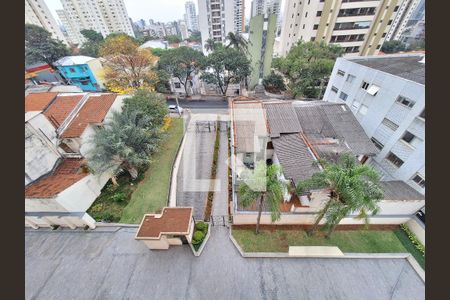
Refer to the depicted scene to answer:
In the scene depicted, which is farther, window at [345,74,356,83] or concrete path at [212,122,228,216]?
window at [345,74,356,83]

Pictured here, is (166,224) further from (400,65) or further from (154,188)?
(400,65)

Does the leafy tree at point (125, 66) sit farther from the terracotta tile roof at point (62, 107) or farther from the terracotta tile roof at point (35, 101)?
the terracotta tile roof at point (35, 101)

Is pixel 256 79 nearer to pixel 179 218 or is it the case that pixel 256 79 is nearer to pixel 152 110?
pixel 152 110

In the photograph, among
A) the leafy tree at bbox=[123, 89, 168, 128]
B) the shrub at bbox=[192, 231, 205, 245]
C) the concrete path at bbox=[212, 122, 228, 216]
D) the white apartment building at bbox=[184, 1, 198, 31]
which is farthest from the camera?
the white apartment building at bbox=[184, 1, 198, 31]

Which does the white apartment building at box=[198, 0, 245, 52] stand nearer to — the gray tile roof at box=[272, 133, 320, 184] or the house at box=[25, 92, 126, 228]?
the house at box=[25, 92, 126, 228]

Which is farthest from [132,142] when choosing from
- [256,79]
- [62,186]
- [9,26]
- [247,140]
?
[256,79]

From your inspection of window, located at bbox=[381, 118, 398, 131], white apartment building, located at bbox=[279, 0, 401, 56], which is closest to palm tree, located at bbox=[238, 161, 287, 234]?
window, located at bbox=[381, 118, 398, 131]

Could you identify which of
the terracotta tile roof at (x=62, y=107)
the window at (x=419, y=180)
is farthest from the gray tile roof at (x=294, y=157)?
the terracotta tile roof at (x=62, y=107)
